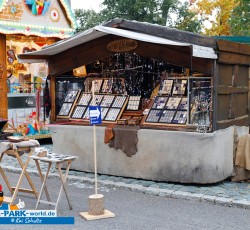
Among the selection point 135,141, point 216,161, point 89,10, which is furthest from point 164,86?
point 89,10

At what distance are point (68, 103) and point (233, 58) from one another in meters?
3.79

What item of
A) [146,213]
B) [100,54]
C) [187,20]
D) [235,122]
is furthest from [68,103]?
[187,20]

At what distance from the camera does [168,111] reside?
809cm

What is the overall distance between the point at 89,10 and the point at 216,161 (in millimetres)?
23928

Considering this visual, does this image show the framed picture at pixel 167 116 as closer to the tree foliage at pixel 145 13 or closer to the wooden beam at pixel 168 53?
the wooden beam at pixel 168 53

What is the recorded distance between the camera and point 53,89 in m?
9.81

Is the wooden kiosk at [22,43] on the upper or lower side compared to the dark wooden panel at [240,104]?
upper

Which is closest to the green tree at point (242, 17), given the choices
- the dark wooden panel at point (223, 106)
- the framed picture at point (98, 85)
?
the framed picture at point (98, 85)

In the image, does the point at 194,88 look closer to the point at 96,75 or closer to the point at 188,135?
the point at 188,135

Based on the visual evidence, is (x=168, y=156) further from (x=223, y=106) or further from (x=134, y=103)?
(x=134, y=103)

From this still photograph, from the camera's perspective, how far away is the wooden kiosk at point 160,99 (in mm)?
7320

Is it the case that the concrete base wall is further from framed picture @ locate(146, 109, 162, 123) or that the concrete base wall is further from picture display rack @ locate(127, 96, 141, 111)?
picture display rack @ locate(127, 96, 141, 111)

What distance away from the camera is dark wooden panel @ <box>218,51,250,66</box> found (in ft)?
24.3

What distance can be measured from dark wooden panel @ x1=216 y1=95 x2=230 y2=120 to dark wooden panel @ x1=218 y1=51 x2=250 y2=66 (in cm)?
63
